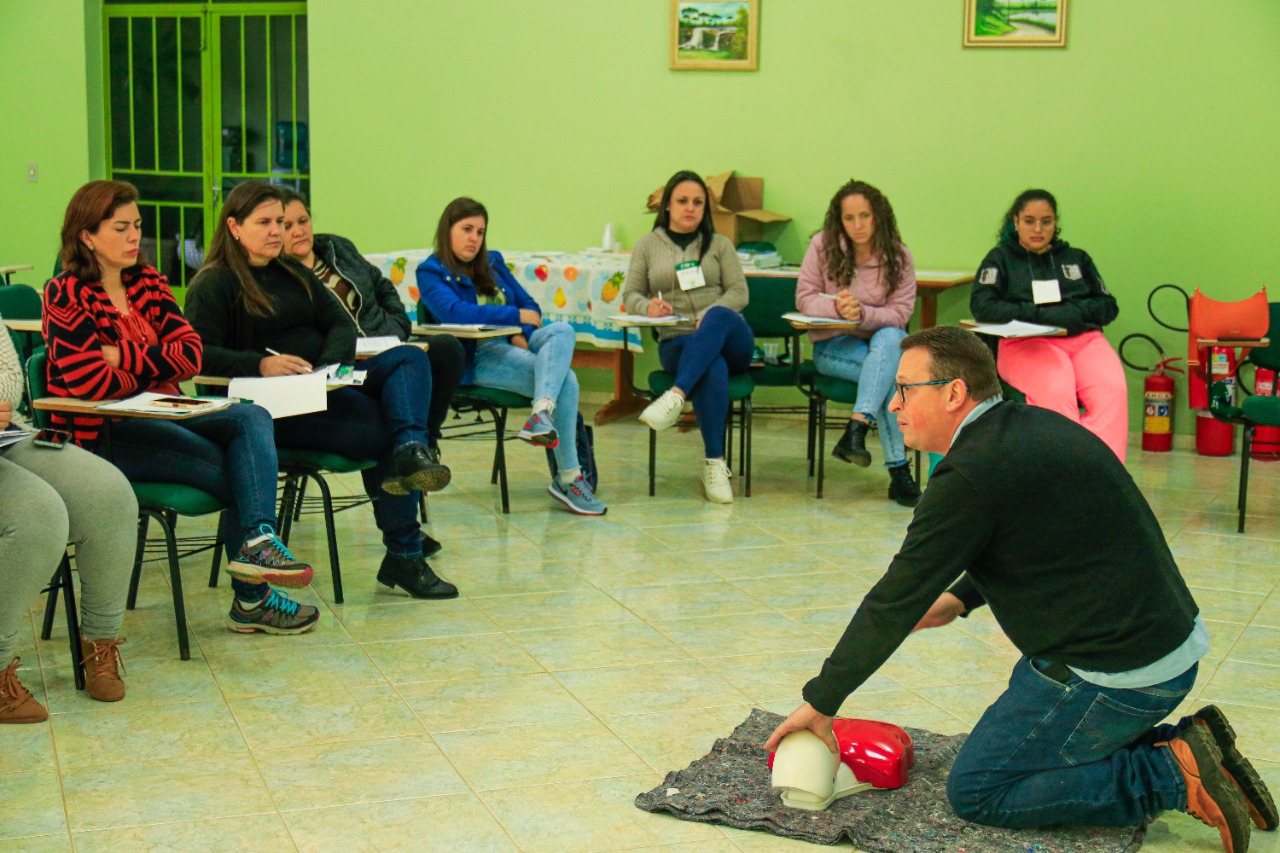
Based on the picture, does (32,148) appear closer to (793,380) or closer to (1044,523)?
(793,380)

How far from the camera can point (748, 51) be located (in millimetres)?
6695

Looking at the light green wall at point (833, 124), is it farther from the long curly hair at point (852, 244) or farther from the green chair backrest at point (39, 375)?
the green chair backrest at point (39, 375)

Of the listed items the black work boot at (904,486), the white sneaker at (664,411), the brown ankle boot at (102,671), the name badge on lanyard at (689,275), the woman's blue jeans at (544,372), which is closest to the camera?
the brown ankle boot at (102,671)

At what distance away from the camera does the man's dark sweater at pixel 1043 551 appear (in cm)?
229

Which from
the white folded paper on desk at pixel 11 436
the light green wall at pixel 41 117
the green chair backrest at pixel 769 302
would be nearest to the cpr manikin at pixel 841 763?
the white folded paper on desk at pixel 11 436

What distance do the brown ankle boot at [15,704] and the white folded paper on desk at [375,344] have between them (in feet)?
4.46

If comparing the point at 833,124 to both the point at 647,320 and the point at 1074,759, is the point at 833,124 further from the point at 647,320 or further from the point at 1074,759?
the point at 1074,759

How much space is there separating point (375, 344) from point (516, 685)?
1.31 meters

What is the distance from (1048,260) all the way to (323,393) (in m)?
2.98

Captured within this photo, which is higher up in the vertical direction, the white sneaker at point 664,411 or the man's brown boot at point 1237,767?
the white sneaker at point 664,411

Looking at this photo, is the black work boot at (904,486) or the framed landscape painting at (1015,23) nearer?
the black work boot at (904,486)

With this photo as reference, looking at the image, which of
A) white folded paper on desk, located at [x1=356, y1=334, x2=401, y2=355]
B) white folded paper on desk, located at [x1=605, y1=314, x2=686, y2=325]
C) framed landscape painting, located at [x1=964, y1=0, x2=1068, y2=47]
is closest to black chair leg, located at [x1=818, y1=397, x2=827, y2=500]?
white folded paper on desk, located at [x1=605, y1=314, x2=686, y2=325]

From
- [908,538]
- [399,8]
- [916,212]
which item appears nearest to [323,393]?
[908,538]

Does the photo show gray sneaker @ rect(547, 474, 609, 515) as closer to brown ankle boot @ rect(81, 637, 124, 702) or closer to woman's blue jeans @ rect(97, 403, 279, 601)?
woman's blue jeans @ rect(97, 403, 279, 601)
